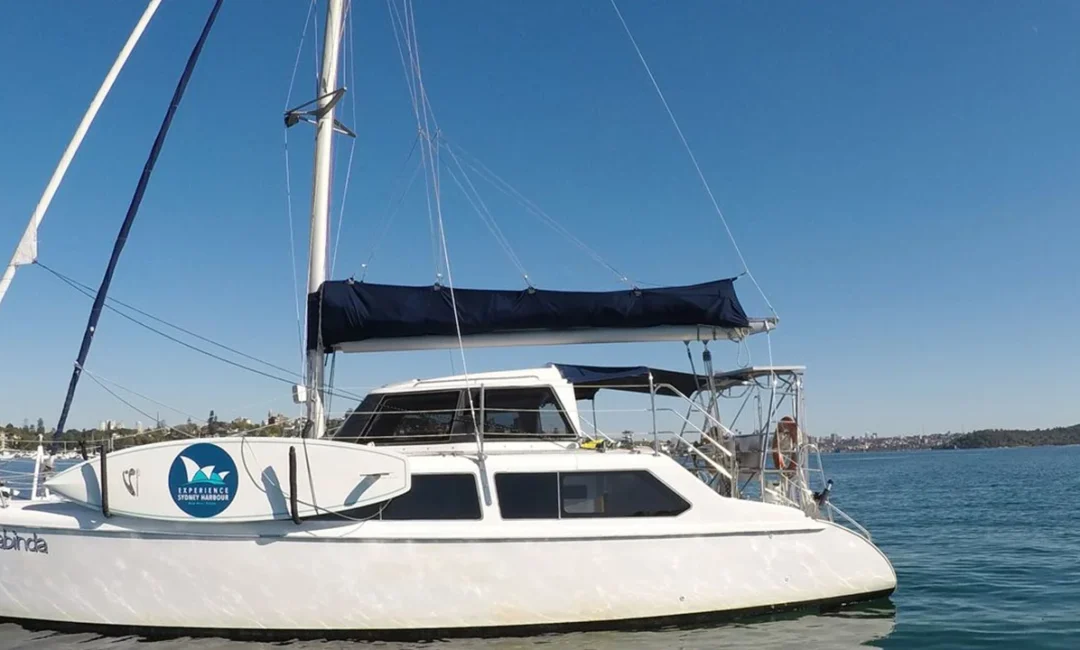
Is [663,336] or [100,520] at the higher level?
[663,336]

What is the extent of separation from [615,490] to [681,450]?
89.8 inches

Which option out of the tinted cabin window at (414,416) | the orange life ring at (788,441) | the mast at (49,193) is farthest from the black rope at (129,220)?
the orange life ring at (788,441)

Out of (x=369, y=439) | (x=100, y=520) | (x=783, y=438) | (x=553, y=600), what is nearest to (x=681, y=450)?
(x=783, y=438)

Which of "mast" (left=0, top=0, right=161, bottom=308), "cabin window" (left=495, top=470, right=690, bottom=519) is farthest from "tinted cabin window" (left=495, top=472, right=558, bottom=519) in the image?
"mast" (left=0, top=0, right=161, bottom=308)

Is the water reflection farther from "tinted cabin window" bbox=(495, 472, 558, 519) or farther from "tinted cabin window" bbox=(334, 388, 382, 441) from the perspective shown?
"tinted cabin window" bbox=(334, 388, 382, 441)

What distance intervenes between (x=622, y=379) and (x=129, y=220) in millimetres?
6963

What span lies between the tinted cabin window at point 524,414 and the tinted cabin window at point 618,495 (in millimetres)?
941

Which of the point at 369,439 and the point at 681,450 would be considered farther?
the point at 681,450

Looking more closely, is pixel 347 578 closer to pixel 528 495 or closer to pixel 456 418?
pixel 528 495

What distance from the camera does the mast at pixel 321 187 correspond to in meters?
9.73

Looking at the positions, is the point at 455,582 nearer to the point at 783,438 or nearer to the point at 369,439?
the point at 369,439

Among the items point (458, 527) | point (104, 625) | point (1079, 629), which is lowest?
point (1079, 629)

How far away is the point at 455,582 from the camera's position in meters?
8.05

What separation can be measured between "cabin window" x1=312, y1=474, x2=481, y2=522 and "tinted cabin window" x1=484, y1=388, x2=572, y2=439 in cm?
108
